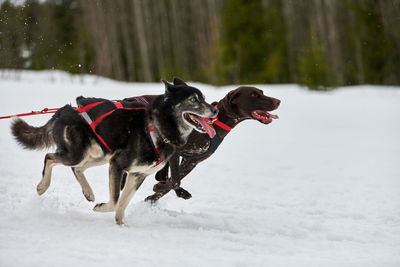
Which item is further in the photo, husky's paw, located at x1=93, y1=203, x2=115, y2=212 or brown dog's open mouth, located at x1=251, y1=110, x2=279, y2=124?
brown dog's open mouth, located at x1=251, y1=110, x2=279, y2=124

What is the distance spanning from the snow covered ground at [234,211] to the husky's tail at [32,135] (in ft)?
1.87

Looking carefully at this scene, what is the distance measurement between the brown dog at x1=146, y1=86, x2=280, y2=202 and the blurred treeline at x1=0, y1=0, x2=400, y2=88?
23.5ft

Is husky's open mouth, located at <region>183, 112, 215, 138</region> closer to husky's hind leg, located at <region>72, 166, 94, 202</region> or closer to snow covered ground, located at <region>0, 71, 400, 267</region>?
snow covered ground, located at <region>0, 71, 400, 267</region>

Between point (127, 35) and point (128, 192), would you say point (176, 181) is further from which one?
point (127, 35)

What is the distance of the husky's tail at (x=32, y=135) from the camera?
3.97m

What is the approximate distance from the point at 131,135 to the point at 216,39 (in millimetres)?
16554

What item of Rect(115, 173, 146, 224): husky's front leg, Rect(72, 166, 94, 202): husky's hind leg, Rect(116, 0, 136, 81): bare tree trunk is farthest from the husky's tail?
Rect(116, 0, 136, 81): bare tree trunk

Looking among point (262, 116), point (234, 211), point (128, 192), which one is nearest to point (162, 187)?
point (128, 192)

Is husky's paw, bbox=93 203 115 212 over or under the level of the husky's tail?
under

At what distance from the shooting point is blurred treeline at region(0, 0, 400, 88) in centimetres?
1538

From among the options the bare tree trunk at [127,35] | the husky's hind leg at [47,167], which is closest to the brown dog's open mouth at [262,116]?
the husky's hind leg at [47,167]

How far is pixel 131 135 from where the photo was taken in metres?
3.68

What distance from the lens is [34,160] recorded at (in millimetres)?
6797

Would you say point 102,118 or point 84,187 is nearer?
point 102,118
